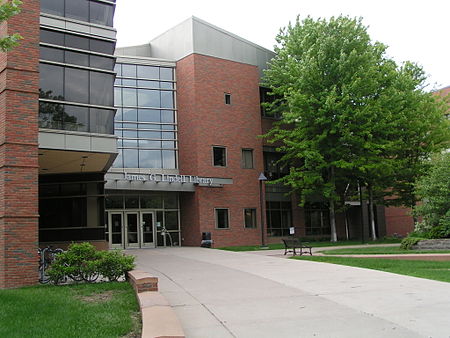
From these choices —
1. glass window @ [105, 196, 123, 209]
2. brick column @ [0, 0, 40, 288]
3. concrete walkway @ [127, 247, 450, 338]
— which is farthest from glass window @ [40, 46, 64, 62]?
glass window @ [105, 196, 123, 209]

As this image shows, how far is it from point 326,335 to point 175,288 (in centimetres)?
558

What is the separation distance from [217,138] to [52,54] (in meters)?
15.3

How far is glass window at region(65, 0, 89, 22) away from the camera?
59.9 ft

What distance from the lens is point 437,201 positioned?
2112 centimetres

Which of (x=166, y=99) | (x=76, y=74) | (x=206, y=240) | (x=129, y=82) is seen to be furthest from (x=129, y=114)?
(x=76, y=74)

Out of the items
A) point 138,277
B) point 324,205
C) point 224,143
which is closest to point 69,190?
point 224,143

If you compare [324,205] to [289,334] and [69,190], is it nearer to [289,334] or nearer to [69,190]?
[69,190]

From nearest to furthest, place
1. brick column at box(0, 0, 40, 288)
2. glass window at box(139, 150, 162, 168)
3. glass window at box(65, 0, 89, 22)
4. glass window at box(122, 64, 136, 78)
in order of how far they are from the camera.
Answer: brick column at box(0, 0, 40, 288), glass window at box(65, 0, 89, 22), glass window at box(139, 150, 162, 168), glass window at box(122, 64, 136, 78)

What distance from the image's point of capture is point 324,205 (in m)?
37.7

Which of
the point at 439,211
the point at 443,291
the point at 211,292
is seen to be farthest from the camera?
the point at 439,211

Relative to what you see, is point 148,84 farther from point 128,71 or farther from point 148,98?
point 128,71

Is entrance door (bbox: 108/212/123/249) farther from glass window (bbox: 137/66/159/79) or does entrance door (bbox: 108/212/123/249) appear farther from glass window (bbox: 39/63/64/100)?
glass window (bbox: 39/63/64/100)

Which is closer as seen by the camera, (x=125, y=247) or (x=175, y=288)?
(x=175, y=288)

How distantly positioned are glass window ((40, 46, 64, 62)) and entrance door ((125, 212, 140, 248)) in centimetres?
1417
